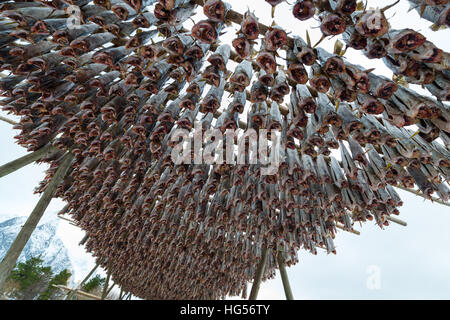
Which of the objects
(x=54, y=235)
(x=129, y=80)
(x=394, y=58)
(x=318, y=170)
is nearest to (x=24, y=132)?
(x=129, y=80)

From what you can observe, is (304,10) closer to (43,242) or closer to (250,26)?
(250,26)

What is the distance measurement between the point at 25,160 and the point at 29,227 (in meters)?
1.26

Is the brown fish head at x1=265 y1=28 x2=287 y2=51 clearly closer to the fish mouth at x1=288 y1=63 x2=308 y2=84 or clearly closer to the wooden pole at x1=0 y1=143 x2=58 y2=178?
the fish mouth at x1=288 y1=63 x2=308 y2=84

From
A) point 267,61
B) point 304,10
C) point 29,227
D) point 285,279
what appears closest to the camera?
point 304,10

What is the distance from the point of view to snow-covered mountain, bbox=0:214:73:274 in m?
73.6

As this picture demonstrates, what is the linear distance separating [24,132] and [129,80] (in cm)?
302

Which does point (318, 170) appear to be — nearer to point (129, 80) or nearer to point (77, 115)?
point (129, 80)

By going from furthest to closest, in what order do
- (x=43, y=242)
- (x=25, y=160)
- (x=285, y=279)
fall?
(x=43, y=242)
(x=285, y=279)
(x=25, y=160)

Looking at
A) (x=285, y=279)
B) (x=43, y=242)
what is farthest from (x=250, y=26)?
(x=43, y=242)

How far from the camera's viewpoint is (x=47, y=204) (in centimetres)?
482

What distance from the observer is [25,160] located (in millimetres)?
4695

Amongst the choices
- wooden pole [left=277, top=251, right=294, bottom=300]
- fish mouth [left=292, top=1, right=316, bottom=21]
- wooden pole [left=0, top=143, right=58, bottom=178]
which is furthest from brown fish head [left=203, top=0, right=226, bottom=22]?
wooden pole [left=277, top=251, right=294, bottom=300]

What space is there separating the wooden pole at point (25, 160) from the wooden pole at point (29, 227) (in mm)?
340

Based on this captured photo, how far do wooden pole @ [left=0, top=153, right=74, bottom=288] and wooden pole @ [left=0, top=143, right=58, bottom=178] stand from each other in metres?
0.34
